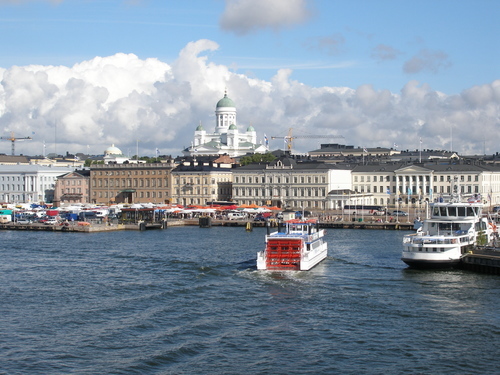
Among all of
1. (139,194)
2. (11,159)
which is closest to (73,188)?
(139,194)

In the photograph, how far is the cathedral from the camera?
16409 cm

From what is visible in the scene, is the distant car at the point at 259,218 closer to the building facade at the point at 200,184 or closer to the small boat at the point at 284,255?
the building facade at the point at 200,184

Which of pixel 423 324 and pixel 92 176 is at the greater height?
pixel 92 176

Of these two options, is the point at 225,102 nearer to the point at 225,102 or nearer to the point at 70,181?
the point at 225,102

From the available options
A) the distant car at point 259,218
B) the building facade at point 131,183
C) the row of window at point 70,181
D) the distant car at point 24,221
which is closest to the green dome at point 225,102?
the row of window at point 70,181

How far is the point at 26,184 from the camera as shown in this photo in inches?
5207

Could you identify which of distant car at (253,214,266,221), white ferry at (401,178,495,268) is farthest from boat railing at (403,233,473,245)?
distant car at (253,214,266,221)

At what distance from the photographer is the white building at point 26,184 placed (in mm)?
131875

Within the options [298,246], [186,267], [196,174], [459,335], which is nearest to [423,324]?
[459,335]

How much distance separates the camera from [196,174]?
113 metres

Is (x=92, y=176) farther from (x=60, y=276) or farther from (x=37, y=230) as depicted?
(x=60, y=276)

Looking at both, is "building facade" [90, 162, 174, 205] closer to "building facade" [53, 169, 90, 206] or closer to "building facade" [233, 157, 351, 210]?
"building facade" [53, 169, 90, 206]

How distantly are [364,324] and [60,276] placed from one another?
18.9 metres

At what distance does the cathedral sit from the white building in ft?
124
